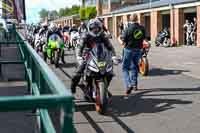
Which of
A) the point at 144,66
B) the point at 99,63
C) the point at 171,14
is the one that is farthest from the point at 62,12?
the point at 99,63

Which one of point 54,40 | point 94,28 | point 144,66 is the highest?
point 94,28

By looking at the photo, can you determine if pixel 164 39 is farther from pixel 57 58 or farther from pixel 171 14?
pixel 57 58

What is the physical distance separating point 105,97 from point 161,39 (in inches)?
1085

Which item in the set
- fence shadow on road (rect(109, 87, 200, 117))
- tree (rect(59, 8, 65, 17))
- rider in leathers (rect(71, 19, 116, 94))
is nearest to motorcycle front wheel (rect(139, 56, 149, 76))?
fence shadow on road (rect(109, 87, 200, 117))

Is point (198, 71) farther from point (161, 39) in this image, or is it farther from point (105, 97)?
point (161, 39)

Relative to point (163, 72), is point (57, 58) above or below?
above

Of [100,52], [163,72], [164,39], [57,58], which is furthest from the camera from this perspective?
[164,39]

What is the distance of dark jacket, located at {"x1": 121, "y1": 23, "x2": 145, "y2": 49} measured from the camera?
11.6m

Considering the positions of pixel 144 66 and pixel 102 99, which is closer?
pixel 102 99

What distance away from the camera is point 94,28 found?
9.21 metres

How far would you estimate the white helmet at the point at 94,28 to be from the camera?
30.0 ft

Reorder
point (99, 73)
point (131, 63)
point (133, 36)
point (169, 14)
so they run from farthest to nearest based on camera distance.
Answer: point (169, 14)
point (131, 63)
point (133, 36)
point (99, 73)

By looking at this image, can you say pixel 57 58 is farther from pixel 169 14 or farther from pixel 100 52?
pixel 169 14

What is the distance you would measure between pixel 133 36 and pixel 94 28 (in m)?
2.52
